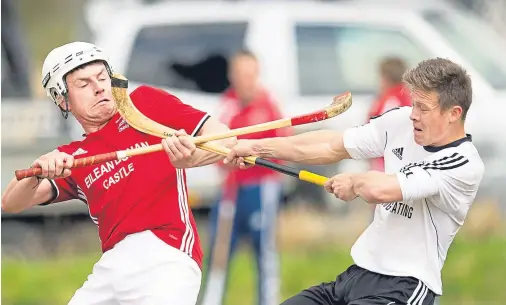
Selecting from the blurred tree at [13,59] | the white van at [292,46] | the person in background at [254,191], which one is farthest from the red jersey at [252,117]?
the blurred tree at [13,59]

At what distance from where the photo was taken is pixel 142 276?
4.94 metres

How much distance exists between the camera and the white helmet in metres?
5.04

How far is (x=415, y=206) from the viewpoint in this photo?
15.3ft

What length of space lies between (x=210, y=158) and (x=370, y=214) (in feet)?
13.4

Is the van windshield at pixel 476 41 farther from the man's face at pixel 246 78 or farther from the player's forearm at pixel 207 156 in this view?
the player's forearm at pixel 207 156

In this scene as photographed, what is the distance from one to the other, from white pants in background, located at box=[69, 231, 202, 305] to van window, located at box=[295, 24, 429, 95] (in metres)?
4.30

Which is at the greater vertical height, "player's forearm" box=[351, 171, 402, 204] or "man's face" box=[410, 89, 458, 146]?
"man's face" box=[410, 89, 458, 146]

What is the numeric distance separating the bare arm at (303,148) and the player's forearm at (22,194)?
2.62ft

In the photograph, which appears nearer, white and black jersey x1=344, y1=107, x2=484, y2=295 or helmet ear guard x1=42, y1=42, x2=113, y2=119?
white and black jersey x1=344, y1=107, x2=484, y2=295

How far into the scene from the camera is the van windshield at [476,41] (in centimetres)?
949

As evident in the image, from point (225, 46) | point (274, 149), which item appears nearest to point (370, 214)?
point (225, 46)

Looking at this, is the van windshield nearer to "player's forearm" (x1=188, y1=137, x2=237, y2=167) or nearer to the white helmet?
"player's forearm" (x1=188, y1=137, x2=237, y2=167)

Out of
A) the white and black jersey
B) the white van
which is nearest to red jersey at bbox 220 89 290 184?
the white van

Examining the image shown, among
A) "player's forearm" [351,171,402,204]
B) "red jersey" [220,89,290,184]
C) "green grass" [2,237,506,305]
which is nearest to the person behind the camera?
"player's forearm" [351,171,402,204]
